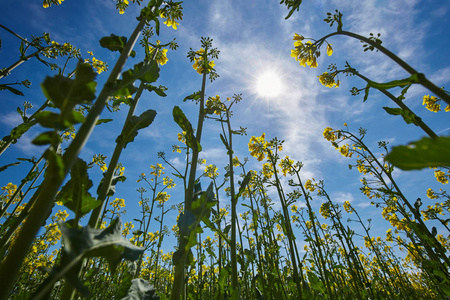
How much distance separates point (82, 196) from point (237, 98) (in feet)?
11.8

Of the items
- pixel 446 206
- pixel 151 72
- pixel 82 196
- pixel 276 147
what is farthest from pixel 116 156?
pixel 446 206

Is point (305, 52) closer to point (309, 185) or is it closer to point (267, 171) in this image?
point (267, 171)

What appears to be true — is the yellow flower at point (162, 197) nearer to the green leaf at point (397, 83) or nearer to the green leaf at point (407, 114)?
the green leaf at point (407, 114)

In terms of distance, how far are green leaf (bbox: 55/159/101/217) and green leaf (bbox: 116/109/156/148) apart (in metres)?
0.44

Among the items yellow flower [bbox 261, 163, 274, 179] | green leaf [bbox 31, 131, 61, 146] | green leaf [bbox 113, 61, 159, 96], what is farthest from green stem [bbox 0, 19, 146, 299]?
yellow flower [bbox 261, 163, 274, 179]

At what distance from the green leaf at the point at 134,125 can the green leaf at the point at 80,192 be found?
0.44 meters

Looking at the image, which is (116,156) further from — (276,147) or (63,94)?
(276,147)

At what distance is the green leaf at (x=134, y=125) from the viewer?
4.69ft

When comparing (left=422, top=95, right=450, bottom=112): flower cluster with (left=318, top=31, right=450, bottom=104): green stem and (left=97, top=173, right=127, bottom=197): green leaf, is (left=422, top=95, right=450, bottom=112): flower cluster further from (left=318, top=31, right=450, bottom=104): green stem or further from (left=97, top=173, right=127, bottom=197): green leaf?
(left=97, top=173, right=127, bottom=197): green leaf

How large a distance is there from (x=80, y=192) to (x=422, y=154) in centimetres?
122

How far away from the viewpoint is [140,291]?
1.40 m

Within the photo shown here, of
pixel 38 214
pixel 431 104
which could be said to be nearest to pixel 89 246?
pixel 38 214

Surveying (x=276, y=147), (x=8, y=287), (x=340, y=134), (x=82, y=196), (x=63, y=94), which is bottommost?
(x=8, y=287)

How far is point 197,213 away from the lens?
1.51m
